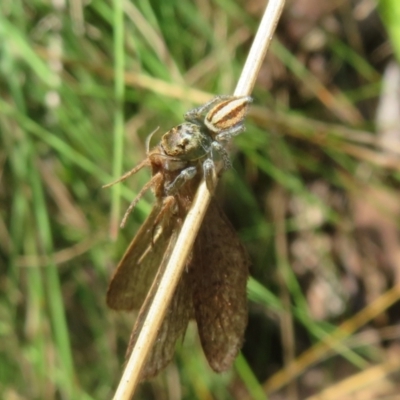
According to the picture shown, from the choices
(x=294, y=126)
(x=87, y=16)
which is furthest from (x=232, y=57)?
(x=87, y=16)

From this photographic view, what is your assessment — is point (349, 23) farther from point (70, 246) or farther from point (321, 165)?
point (70, 246)

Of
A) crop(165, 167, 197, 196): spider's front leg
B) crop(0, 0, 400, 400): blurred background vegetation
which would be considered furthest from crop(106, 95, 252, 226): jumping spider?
crop(0, 0, 400, 400): blurred background vegetation

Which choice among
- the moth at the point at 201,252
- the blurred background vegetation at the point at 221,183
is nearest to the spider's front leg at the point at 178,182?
the moth at the point at 201,252

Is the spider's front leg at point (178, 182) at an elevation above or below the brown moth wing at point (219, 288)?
above

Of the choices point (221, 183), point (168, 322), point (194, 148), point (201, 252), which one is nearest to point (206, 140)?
point (194, 148)

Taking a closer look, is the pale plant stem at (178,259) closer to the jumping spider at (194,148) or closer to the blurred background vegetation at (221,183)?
the jumping spider at (194,148)

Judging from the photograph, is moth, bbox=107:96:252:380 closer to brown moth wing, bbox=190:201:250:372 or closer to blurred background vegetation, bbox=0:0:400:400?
brown moth wing, bbox=190:201:250:372

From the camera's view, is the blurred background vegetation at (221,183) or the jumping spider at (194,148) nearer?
the jumping spider at (194,148)

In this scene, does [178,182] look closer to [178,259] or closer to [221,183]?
[178,259]
